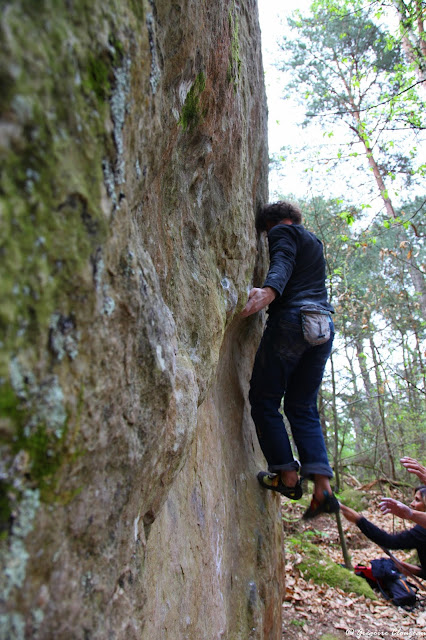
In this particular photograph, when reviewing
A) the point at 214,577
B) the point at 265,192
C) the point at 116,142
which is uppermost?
the point at 265,192

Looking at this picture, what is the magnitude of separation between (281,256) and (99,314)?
9.49 feet

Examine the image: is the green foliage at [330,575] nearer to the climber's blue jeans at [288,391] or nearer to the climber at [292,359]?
the climber at [292,359]

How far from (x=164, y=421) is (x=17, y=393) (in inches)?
34.3

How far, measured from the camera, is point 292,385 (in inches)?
160

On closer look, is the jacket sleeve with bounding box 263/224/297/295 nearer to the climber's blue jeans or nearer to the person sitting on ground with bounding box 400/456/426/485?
the climber's blue jeans

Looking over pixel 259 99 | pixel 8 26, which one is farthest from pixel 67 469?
pixel 259 99

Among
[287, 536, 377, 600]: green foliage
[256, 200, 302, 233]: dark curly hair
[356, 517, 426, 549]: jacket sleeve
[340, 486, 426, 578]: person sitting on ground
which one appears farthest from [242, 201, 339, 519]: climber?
[287, 536, 377, 600]: green foliage

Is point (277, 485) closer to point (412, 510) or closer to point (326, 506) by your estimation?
point (326, 506)

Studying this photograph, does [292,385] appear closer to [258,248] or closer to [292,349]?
[292,349]

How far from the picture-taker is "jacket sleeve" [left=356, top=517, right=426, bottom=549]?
17.4 feet

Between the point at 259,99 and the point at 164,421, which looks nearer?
the point at 164,421

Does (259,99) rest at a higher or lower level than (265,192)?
higher

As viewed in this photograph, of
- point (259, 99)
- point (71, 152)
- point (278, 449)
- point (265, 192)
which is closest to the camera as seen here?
point (71, 152)

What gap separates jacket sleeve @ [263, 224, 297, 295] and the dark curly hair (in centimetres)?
26
